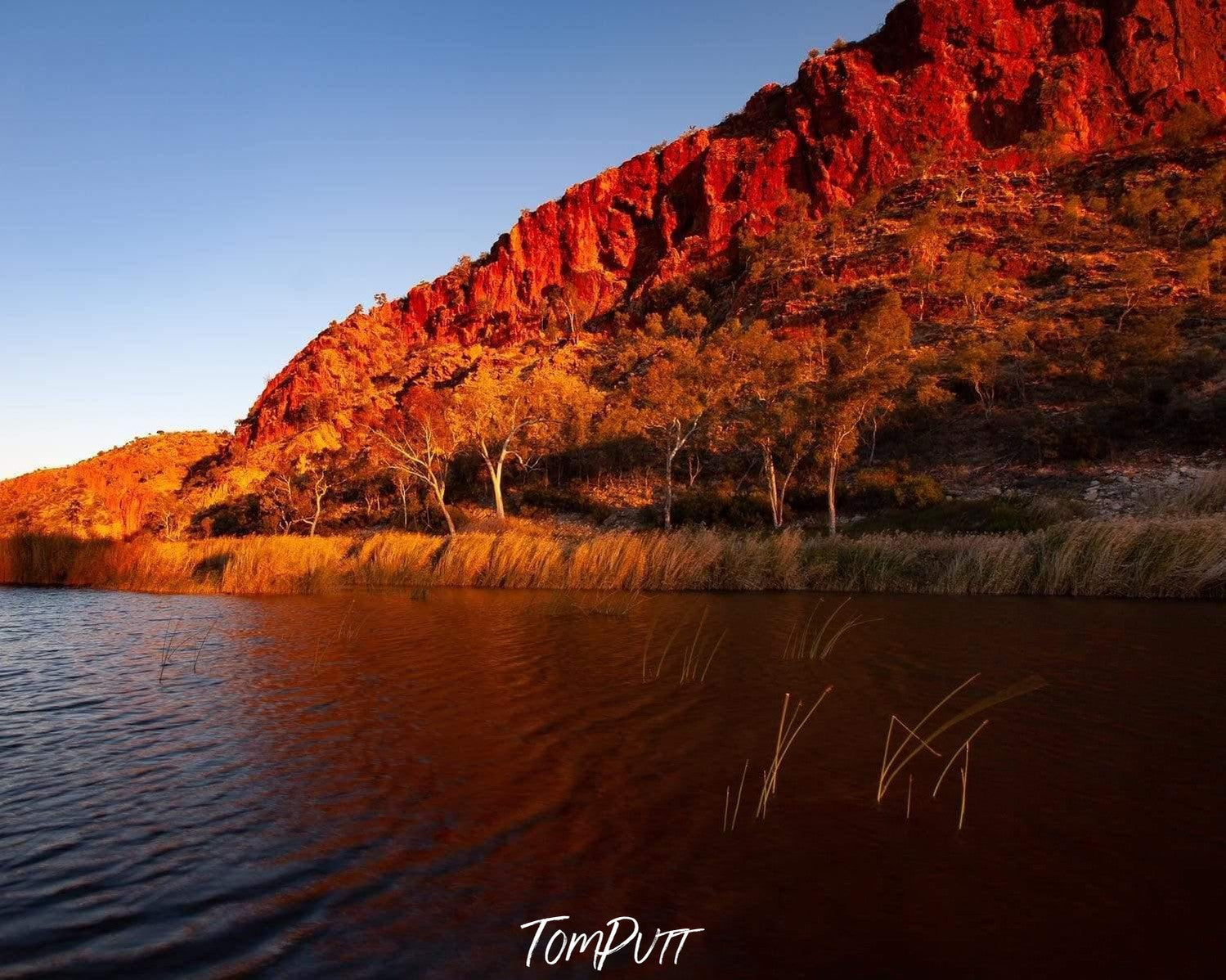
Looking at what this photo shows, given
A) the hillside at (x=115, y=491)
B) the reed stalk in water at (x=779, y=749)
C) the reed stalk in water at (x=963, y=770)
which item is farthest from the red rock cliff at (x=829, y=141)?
the reed stalk in water at (x=963, y=770)

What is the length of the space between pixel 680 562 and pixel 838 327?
148 ft

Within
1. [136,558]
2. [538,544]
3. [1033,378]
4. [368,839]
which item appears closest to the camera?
[368,839]

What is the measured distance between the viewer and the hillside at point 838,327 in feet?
119

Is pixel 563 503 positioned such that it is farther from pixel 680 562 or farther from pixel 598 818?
pixel 598 818

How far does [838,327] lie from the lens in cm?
5703

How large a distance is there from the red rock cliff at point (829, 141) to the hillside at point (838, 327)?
421 mm

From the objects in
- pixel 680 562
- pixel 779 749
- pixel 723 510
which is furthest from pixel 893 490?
pixel 779 749

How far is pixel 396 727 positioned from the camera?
6.36 m

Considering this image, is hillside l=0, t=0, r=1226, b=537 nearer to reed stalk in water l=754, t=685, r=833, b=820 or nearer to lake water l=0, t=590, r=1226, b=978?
lake water l=0, t=590, r=1226, b=978

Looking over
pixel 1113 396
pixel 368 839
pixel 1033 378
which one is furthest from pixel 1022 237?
pixel 368 839

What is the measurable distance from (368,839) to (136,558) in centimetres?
2083

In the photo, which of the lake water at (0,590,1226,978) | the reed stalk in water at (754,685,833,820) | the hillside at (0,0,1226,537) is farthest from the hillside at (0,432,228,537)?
the reed stalk in water at (754,685,833,820)

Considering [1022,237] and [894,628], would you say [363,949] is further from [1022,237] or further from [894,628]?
[1022,237]

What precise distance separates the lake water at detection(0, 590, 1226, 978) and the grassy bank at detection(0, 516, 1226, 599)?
23.0ft
